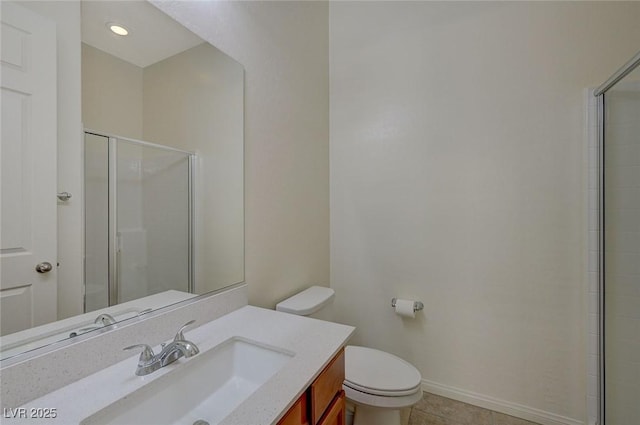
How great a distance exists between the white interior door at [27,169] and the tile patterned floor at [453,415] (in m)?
1.89

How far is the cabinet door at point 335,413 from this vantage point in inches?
35.8

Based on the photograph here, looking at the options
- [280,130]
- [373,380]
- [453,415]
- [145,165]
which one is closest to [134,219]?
[145,165]

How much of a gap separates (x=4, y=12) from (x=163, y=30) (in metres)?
0.45

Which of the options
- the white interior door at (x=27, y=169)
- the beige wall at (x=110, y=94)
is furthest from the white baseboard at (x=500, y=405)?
the beige wall at (x=110, y=94)

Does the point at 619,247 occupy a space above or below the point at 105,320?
above

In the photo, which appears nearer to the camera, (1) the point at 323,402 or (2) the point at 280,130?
(1) the point at 323,402

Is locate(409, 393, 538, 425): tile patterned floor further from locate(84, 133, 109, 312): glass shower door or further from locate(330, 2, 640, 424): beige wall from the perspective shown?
locate(84, 133, 109, 312): glass shower door

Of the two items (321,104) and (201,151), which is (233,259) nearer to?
(201,151)

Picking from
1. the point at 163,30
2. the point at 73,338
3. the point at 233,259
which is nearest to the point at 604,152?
the point at 233,259

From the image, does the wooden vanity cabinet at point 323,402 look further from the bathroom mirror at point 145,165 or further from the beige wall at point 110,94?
the beige wall at point 110,94

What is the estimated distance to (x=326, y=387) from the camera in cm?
89

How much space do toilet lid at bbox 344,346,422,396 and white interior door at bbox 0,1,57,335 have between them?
1.21 meters

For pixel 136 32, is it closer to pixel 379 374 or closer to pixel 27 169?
pixel 27 169

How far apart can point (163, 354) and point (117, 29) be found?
99 centimetres
